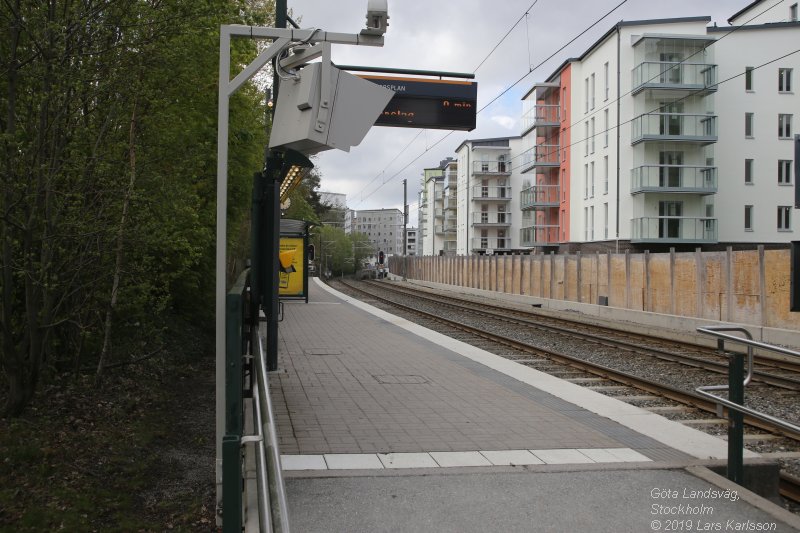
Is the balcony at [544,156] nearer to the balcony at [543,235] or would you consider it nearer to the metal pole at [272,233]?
the balcony at [543,235]

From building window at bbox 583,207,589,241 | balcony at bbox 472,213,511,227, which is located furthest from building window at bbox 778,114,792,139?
balcony at bbox 472,213,511,227

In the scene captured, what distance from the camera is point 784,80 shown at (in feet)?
128

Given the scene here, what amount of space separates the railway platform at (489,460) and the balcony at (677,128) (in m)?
30.8

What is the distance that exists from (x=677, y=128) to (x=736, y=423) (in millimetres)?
36539

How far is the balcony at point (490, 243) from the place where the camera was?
8044cm

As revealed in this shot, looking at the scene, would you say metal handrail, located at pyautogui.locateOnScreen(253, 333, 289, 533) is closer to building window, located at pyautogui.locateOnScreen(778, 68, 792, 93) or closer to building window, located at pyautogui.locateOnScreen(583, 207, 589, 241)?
building window, located at pyautogui.locateOnScreen(778, 68, 792, 93)

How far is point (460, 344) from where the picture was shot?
15.6 m

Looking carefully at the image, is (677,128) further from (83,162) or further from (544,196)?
(83,162)

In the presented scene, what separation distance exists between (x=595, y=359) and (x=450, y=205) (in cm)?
8452

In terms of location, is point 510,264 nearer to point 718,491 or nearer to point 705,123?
point 705,123

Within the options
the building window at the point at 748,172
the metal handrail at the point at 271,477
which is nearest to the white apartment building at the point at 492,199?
the building window at the point at 748,172

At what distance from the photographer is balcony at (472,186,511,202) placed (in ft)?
259

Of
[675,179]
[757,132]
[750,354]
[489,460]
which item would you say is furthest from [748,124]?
[489,460]

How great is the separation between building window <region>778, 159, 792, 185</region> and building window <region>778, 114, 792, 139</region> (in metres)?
1.33
